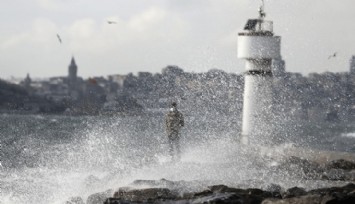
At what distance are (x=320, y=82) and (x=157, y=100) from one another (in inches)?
1013

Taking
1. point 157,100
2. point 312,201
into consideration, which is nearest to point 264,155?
point 312,201

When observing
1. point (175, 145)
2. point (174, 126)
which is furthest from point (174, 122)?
point (175, 145)

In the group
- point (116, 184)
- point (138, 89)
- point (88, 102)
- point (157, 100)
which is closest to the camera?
point (116, 184)

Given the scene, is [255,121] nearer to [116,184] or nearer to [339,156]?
[339,156]

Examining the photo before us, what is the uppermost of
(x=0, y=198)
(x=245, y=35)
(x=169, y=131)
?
(x=245, y=35)

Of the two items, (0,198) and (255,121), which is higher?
(255,121)

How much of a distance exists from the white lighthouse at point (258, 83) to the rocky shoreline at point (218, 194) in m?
5.63

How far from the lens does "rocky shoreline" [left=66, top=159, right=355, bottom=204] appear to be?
31.4 feet

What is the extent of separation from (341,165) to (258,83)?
440 centimetres

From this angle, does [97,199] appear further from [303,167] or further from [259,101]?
[259,101]

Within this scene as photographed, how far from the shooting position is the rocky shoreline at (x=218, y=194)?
958 centimetres

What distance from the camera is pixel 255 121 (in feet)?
63.0

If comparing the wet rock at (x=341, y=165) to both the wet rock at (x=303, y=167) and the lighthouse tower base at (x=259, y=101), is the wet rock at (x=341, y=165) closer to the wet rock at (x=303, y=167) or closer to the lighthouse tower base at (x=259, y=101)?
the wet rock at (x=303, y=167)

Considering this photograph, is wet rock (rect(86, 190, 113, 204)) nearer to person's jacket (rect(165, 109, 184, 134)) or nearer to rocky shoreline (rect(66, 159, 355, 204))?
rocky shoreline (rect(66, 159, 355, 204))
